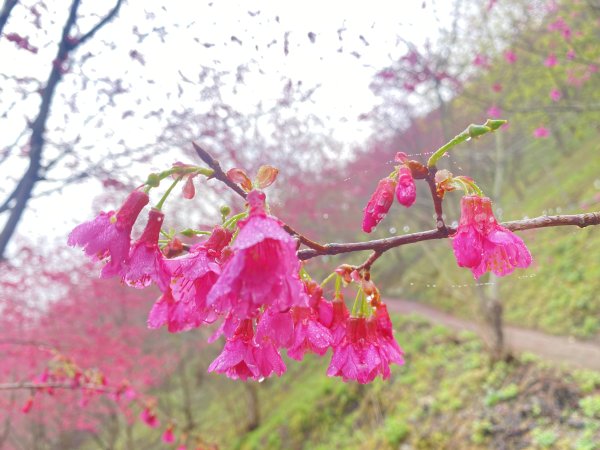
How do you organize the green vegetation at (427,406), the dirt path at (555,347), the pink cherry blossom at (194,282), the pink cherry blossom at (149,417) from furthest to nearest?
the dirt path at (555,347) < the green vegetation at (427,406) < the pink cherry blossom at (149,417) < the pink cherry blossom at (194,282)

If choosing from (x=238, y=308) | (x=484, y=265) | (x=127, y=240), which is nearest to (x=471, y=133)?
(x=484, y=265)

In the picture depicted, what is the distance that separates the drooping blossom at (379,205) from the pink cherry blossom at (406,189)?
2 cm

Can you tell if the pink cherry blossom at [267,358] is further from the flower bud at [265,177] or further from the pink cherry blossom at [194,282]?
the flower bud at [265,177]

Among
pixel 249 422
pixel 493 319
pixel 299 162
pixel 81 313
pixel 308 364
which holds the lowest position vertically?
pixel 249 422

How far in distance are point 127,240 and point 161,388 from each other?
13526mm

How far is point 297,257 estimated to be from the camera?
0.80m

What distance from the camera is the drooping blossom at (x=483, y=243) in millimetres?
891

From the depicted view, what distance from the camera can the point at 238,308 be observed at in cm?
73

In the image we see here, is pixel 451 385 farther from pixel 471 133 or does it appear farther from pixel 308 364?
pixel 471 133

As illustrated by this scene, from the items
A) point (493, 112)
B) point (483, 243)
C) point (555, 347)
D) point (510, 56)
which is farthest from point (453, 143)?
point (555, 347)

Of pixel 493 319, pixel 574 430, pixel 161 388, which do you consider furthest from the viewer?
pixel 161 388

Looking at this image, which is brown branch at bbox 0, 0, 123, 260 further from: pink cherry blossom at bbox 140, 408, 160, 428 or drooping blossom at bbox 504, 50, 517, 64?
drooping blossom at bbox 504, 50, 517, 64

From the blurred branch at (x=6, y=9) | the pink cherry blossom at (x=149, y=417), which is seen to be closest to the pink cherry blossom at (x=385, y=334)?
the blurred branch at (x=6, y=9)

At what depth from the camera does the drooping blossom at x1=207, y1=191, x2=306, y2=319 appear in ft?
2.31
